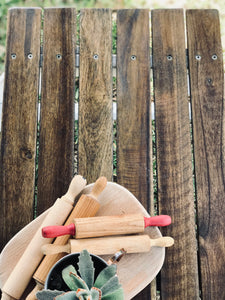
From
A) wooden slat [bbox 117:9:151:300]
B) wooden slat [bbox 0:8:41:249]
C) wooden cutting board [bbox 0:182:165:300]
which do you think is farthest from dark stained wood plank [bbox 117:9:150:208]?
wooden slat [bbox 0:8:41:249]

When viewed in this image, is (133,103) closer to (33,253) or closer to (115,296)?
(33,253)

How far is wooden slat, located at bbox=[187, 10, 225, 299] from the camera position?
1.24 m

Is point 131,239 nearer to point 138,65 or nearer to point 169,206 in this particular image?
point 169,206

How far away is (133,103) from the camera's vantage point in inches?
53.1

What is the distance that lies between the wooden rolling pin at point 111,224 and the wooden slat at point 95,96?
0.26 m

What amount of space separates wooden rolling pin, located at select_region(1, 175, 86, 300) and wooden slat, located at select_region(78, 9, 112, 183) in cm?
20

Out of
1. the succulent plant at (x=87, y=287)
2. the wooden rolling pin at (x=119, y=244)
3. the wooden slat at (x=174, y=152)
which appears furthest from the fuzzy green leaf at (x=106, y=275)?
the wooden slat at (x=174, y=152)

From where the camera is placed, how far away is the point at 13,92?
135 cm

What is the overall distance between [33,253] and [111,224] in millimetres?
248

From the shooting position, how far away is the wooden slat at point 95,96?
130cm

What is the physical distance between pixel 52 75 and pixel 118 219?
63 centimetres

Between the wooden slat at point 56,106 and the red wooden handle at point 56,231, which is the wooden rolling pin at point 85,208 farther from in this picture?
the wooden slat at point 56,106

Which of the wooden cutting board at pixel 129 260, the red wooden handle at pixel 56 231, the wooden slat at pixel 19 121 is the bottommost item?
the wooden cutting board at pixel 129 260

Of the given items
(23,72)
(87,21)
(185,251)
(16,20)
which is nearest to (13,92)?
(23,72)
